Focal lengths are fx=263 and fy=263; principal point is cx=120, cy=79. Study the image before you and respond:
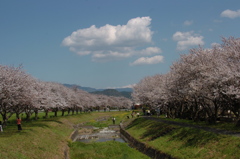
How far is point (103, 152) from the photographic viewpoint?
30703 millimetres

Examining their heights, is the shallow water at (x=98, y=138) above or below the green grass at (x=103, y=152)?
below

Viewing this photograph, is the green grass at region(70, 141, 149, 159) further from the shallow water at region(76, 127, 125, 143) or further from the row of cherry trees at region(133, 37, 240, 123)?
the shallow water at region(76, 127, 125, 143)

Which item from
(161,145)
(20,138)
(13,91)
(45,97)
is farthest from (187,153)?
(45,97)

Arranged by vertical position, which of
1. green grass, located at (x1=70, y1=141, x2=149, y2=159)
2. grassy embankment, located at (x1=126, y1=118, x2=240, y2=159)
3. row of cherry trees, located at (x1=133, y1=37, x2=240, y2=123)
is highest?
row of cherry trees, located at (x1=133, y1=37, x2=240, y2=123)

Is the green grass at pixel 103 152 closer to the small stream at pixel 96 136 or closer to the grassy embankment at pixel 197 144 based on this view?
the grassy embankment at pixel 197 144

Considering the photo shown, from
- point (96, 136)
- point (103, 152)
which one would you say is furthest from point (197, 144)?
point (96, 136)

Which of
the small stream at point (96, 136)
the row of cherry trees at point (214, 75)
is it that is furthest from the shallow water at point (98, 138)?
the row of cherry trees at point (214, 75)

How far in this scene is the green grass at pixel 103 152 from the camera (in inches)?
1121

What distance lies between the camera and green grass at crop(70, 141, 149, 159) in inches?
1121

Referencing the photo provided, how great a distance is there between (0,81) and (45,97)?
18193mm

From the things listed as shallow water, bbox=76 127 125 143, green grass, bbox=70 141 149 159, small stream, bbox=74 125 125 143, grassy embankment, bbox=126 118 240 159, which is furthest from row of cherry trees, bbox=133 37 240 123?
small stream, bbox=74 125 125 143

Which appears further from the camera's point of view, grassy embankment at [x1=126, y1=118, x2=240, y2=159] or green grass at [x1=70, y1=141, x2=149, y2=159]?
green grass at [x1=70, y1=141, x2=149, y2=159]

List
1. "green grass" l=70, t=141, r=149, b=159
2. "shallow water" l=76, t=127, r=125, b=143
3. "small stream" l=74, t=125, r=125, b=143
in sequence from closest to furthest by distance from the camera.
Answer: "green grass" l=70, t=141, r=149, b=159 < "shallow water" l=76, t=127, r=125, b=143 < "small stream" l=74, t=125, r=125, b=143

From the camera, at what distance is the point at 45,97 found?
4778cm
